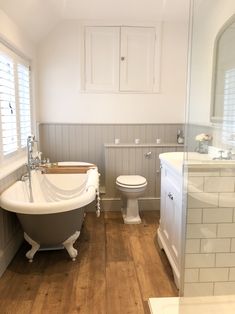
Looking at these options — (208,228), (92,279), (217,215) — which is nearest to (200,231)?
(208,228)

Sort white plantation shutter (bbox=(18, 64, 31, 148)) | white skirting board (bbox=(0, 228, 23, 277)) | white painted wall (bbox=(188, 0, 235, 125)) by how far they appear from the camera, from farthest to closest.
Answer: white plantation shutter (bbox=(18, 64, 31, 148)) → white painted wall (bbox=(188, 0, 235, 125)) → white skirting board (bbox=(0, 228, 23, 277))

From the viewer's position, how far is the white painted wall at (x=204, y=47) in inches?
107

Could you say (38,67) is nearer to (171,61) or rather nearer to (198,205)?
(171,61)

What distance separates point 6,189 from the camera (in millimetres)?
2578

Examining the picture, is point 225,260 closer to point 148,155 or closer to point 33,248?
point 33,248

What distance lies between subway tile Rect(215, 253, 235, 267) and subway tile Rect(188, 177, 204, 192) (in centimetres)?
47

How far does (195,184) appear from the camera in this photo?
79.0 inches

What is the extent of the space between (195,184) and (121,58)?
2.49 metres

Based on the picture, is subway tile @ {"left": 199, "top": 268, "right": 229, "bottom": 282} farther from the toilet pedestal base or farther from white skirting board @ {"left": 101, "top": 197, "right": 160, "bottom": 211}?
white skirting board @ {"left": 101, "top": 197, "right": 160, "bottom": 211}

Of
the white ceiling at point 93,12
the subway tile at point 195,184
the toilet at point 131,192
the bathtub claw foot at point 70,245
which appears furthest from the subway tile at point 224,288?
the white ceiling at point 93,12

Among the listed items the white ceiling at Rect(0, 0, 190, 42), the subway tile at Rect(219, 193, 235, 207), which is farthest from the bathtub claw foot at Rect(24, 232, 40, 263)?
the white ceiling at Rect(0, 0, 190, 42)

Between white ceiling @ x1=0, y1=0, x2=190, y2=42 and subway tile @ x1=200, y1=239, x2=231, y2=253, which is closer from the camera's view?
subway tile @ x1=200, y1=239, x2=231, y2=253

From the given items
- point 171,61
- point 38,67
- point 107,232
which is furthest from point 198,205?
point 38,67

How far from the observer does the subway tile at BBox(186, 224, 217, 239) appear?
1.98 meters
